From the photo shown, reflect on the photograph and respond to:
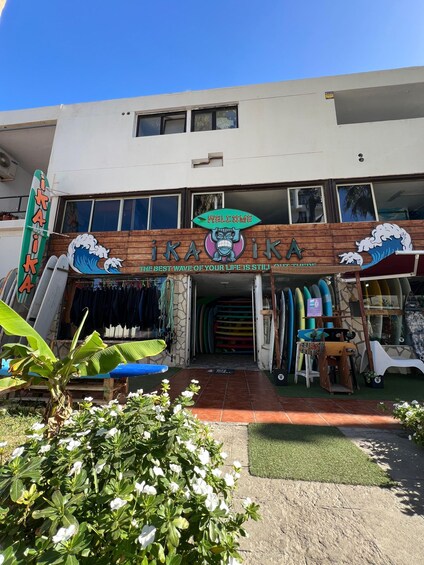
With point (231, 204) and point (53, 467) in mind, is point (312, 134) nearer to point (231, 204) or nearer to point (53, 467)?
point (231, 204)

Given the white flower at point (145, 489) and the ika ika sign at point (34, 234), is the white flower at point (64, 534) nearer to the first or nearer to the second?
the white flower at point (145, 489)

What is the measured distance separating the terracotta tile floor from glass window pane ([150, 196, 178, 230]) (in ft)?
17.2

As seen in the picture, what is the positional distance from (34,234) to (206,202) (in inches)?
213

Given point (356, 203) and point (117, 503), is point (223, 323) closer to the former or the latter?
point (356, 203)

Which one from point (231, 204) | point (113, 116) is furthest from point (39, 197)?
point (231, 204)

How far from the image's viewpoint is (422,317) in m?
6.82

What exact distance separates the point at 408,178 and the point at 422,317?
4.39 metres

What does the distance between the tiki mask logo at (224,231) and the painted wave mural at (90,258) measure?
294 centimetres

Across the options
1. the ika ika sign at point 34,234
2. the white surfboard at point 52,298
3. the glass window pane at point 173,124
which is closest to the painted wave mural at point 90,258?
the white surfboard at point 52,298

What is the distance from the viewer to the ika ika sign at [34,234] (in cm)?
735

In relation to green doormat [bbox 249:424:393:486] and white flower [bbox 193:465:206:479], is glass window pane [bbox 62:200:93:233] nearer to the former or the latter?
green doormat [bbox 249:424:393:486]

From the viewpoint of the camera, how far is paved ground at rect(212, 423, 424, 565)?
138cm

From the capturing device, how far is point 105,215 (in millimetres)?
8945

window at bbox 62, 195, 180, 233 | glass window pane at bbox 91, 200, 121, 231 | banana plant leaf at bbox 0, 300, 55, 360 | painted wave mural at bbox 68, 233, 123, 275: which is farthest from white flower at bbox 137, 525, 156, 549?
glass window pane at bbox 91, 200, 121, 231
